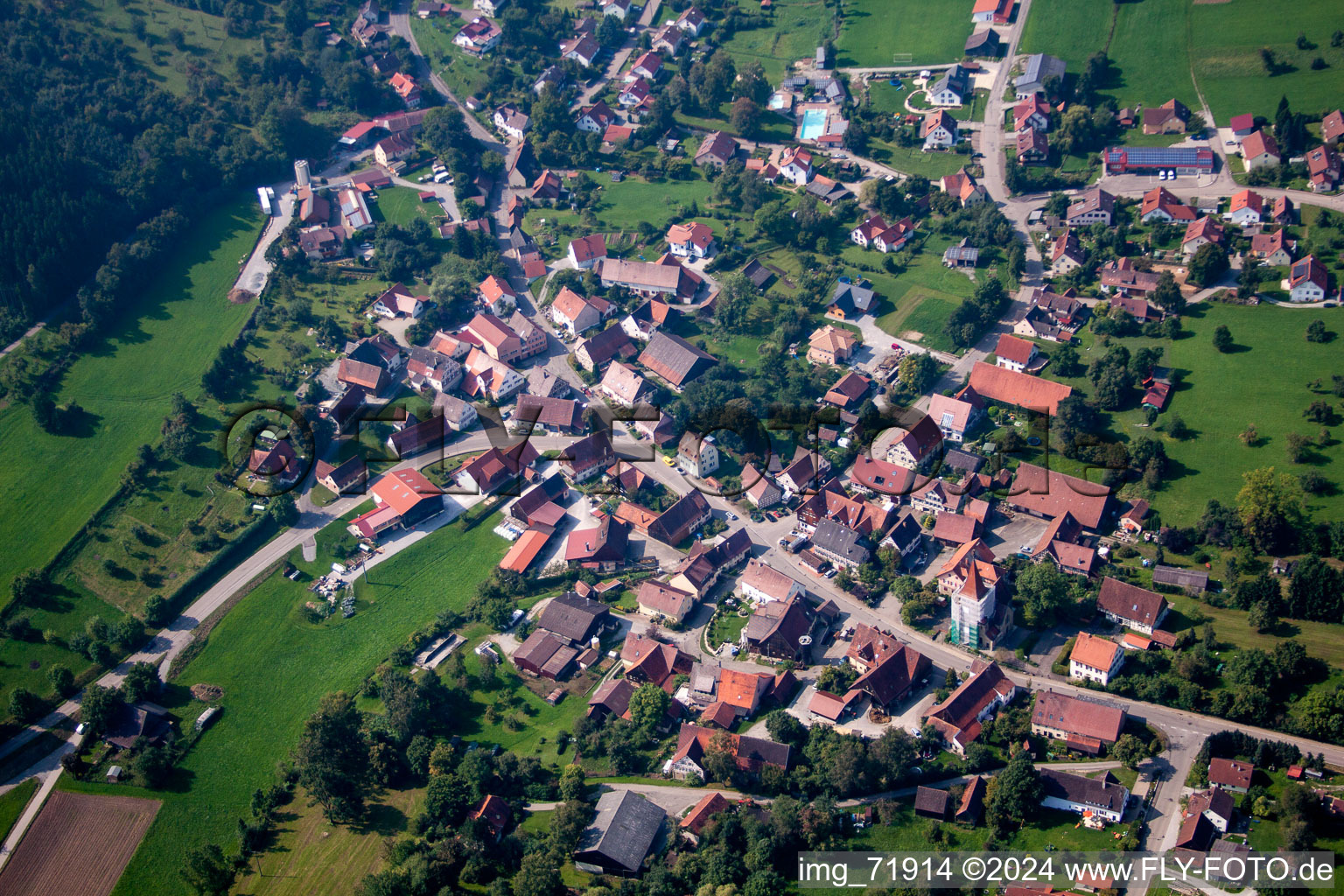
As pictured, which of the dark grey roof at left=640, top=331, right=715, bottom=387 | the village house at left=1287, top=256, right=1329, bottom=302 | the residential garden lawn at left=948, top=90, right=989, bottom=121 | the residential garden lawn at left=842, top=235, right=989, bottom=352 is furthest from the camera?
the residential garden lawn at left=948, top=90, right=989, bottom=121

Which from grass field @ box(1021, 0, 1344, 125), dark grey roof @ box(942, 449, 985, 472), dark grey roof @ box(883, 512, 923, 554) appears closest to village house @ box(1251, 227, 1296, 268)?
grass field @ box(1021, 0, 1344, 125)

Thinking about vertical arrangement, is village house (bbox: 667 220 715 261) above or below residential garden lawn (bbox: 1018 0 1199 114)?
below

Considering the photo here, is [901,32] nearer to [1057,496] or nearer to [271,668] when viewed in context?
[1057,496]

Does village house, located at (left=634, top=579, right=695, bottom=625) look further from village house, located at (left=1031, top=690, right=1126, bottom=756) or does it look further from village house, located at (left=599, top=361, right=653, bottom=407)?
village house, located at (left=1031, top=690, right=1126, bottom=756)

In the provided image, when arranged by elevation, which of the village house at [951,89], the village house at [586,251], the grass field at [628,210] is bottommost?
the village house at [586,251]

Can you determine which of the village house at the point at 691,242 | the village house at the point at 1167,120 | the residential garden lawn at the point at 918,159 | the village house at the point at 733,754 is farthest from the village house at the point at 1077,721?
the village house at the point at 1167,120

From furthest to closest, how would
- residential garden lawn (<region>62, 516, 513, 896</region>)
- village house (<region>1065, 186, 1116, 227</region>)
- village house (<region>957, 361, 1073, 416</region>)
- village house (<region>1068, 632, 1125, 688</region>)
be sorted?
village house (<region>1065, 186, 1116, 227</region>), village house (<region>957, 361, 1073, 416</region>), village house (<region>1068, 632, 1125, 688</region>), residential garden lawn (<region>62, 516, 513, 896</region>)

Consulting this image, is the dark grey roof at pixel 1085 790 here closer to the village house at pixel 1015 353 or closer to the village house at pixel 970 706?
the village house at pixel 970 706
